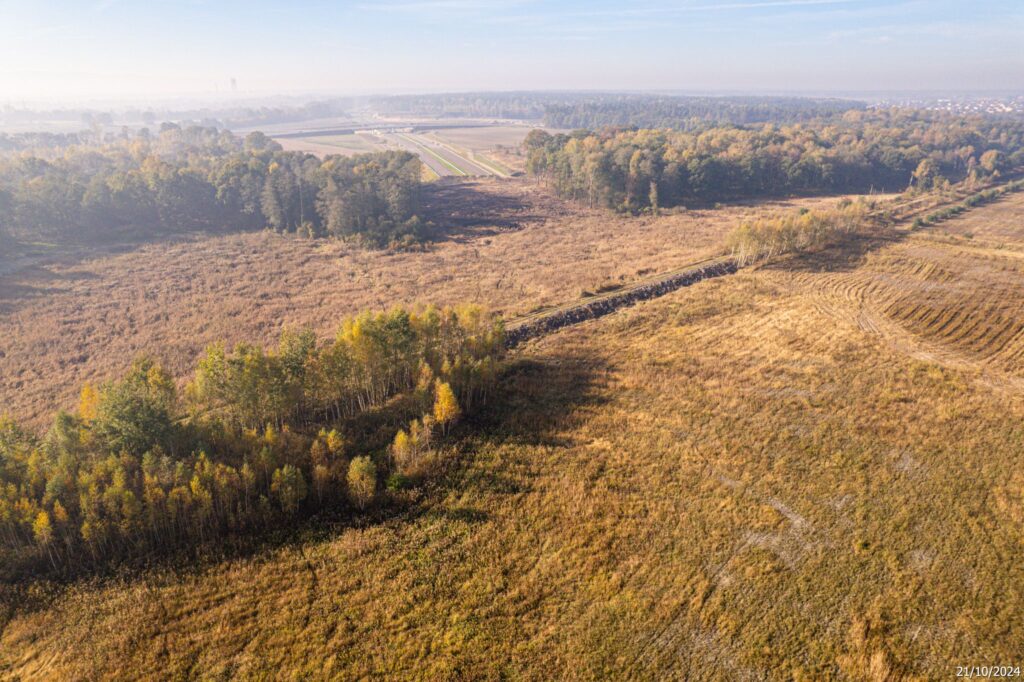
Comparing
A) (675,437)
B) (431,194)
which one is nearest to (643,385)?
(675,437)

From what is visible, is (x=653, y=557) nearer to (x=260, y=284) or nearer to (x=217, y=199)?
(x=260, y=284)

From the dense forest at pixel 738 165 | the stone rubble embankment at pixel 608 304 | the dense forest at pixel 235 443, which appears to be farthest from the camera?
the dense forest at pixel 738 165

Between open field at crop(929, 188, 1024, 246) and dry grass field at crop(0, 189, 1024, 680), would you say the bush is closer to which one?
dry grass field at crop(0, 189, 1024, 680)

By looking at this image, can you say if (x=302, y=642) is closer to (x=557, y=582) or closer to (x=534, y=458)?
(x=557, y=582)

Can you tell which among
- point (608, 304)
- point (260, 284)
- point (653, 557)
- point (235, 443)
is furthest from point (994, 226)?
point (260, 284)

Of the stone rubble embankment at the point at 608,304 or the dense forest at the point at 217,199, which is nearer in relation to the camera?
the stone rubble embankment at the point at 608,304

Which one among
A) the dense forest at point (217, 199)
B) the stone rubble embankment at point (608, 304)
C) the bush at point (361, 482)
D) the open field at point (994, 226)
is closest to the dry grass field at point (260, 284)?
the stone rubble embankment at point (608, 304)

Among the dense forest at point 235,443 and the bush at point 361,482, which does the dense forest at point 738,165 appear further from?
the bush at point 361,482
